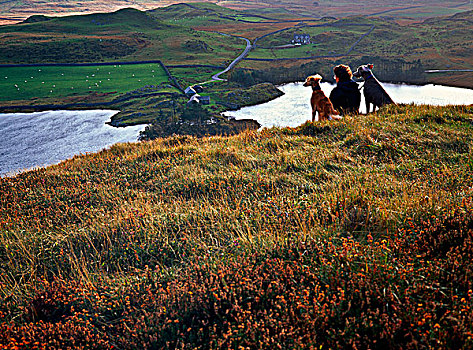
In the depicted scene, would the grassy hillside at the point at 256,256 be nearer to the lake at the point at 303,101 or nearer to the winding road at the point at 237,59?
the lake at the point at 303,101

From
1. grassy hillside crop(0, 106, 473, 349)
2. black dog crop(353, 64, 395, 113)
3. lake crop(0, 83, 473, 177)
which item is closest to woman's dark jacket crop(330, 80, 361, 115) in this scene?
black dog crop(353, 64, 395, 113)

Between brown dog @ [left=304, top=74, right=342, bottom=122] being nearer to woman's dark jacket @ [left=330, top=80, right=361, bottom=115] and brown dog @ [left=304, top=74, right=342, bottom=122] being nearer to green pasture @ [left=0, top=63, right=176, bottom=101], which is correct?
→ woman's dark jacket @ [left=330, top=80, right=361, bottom=115]

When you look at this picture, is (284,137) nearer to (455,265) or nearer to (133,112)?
(455,265)

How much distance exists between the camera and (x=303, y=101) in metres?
61.8

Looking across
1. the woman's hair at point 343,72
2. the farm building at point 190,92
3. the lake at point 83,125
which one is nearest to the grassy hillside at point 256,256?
the woman's hair at point 343,72

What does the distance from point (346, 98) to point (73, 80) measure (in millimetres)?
94638

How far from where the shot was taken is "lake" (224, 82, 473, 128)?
155 feet

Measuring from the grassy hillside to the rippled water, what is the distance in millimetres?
35152

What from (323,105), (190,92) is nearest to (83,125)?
(190,92)

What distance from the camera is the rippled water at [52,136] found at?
41.4 m

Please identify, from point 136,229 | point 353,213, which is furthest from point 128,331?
point 353,213

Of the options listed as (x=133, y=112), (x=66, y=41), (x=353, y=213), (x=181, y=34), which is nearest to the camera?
(x=353, y=213)

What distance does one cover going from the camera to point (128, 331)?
11.2ft

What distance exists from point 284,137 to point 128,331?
25.7 ft
